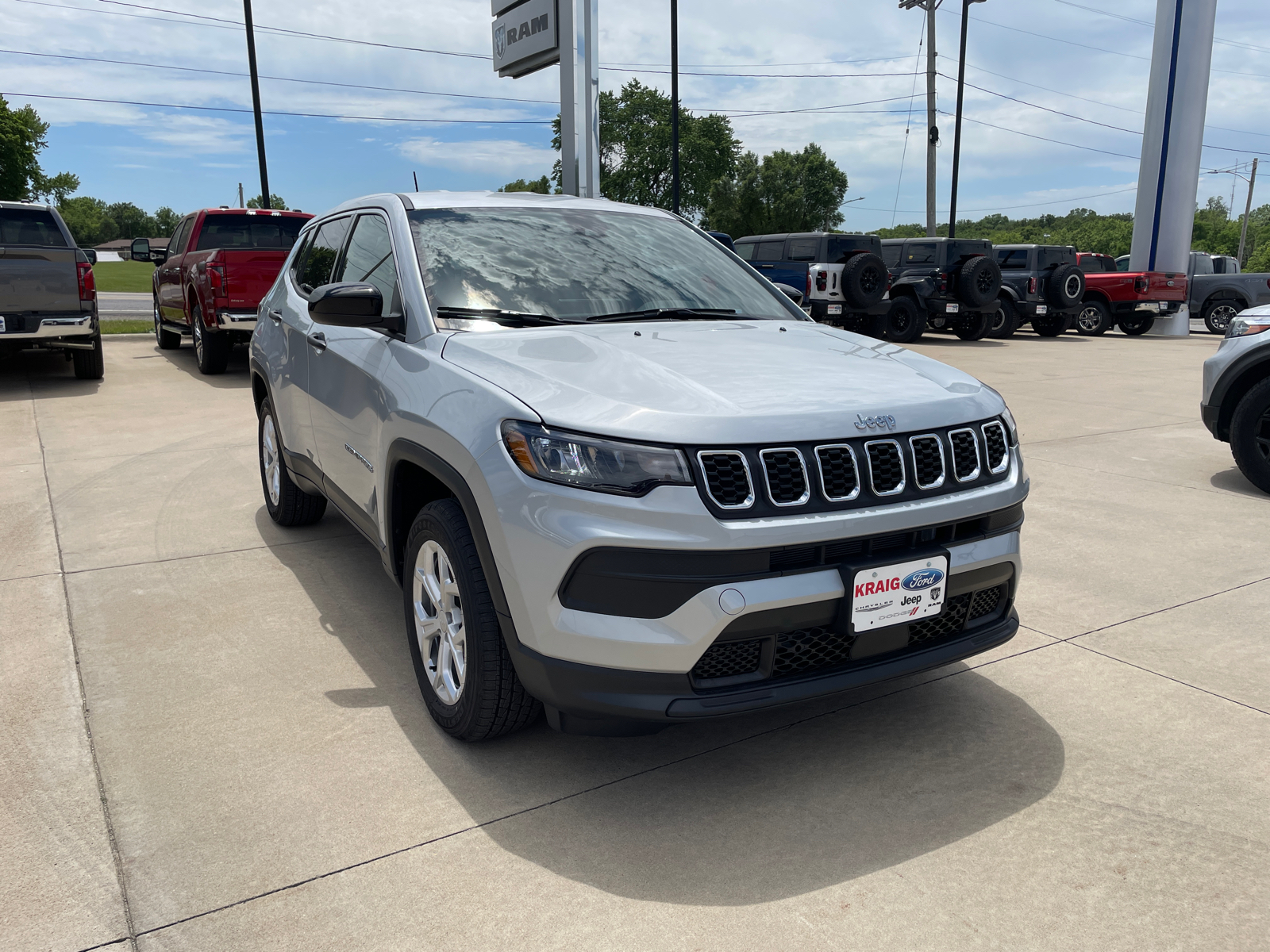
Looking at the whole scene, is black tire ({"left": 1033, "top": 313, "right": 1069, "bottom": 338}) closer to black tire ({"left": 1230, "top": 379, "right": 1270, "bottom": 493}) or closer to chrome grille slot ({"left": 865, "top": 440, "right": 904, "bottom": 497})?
black tire ({"left": 1230, "top": 379, "right": 1270, "bottom": 493})

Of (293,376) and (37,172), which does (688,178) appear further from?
(293,376)

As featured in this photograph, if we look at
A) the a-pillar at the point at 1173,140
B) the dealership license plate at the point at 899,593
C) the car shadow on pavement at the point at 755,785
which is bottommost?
the car shadow on pavement at the point at 755,785

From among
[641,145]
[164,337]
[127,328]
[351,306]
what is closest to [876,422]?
[351,306]

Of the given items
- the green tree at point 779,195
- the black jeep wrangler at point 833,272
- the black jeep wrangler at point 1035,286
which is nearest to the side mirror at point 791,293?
the black jeep wrangler at point 833,272

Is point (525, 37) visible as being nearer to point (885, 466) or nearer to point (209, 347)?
point (209, 347)

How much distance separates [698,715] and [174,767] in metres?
1.61

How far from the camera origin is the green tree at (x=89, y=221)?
120 metres

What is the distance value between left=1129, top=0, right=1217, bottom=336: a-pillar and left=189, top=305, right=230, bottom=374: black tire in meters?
20.4

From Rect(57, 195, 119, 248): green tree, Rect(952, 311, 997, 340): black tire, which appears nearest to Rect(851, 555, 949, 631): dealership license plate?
Rect(952, 311, 997, 340): black tire

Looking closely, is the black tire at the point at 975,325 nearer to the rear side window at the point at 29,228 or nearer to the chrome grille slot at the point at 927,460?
the rear side window at the point at 29,228

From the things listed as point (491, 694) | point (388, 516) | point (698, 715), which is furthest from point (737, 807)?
point (388, 516)

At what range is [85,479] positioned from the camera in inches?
255

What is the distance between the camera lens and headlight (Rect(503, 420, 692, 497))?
2.36 m

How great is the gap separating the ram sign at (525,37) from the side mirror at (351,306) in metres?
16.2
